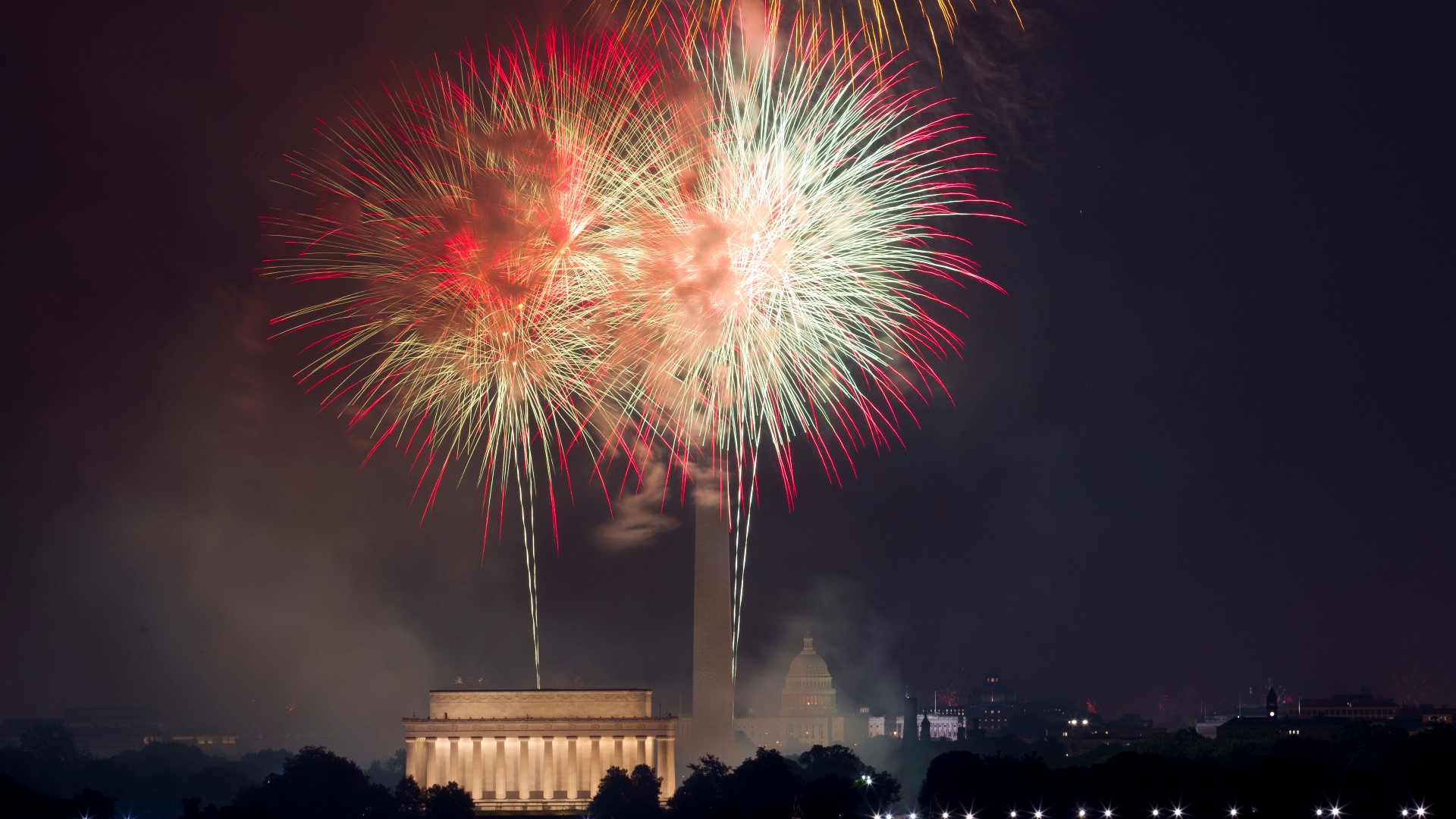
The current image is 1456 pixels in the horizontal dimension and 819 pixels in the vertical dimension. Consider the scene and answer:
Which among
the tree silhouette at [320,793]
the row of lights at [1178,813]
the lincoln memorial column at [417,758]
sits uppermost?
the lincoln memorial column at [417,758]

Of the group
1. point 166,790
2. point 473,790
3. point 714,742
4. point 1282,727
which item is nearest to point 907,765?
point 1282,727

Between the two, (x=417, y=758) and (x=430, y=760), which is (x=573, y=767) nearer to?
(x=430, y=760)

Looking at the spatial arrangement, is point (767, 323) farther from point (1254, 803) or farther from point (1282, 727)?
point (1282, 727)

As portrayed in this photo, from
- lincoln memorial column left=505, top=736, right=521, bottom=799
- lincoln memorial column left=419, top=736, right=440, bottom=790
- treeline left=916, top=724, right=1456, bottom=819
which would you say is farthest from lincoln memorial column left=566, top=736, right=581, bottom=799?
treeline left=916, top=724, right=1456, bottom=819

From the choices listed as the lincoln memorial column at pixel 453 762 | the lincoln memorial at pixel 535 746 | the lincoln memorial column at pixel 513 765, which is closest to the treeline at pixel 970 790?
the lincoln memorial at pixel 535 746

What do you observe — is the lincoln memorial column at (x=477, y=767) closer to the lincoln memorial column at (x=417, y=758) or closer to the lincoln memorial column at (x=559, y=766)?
the lincoln memorial column at (x=417, y=758)

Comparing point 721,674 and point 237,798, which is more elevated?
point 721,674

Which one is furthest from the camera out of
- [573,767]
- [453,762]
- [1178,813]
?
[453,762]

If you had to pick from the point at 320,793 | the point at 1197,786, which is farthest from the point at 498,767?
the point at 1197,786
